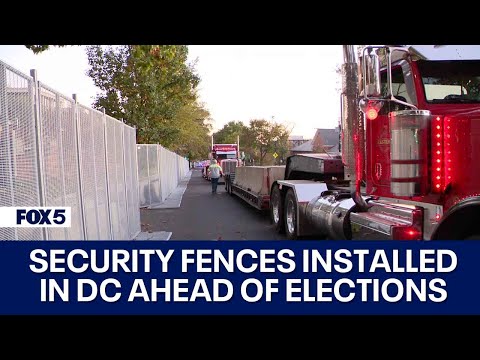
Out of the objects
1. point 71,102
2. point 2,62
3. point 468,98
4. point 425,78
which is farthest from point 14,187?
point 468,98

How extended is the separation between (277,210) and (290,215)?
0.93 meters

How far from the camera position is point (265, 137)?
5638cm

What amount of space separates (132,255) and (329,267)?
159 centimetres

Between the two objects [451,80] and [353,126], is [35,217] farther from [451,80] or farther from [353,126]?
[451,80]

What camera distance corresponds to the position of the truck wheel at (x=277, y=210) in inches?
375

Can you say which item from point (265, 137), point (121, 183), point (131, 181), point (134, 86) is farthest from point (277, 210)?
point (265, 137)

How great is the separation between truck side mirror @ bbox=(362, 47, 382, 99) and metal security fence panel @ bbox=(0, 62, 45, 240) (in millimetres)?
3307

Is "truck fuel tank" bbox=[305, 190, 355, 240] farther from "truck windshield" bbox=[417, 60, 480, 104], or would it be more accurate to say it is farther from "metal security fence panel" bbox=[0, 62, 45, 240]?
"metal security fence panel" bbox=[0, 62, 45, 240]

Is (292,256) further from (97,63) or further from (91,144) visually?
(97,63)

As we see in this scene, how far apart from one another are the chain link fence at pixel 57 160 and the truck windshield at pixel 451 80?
397 centimetres

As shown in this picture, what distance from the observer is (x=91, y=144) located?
6.30 meters

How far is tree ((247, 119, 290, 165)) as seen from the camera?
54.5 m

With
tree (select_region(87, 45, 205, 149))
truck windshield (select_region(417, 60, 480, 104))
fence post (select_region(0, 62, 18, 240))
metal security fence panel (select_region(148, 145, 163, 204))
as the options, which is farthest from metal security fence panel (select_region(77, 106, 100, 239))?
tree (select_region(87, 45, 205, 149))

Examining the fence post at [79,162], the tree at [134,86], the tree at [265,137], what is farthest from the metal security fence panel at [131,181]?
the tree at [265,137]
